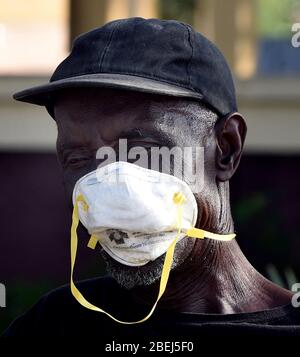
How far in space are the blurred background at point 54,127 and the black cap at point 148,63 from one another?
4.59 meters

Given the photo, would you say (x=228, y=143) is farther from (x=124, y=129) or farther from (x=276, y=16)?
(x=276, y=16)

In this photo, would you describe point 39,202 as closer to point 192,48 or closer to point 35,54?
point 35,54

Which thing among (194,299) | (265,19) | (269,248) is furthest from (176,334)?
(265,19)

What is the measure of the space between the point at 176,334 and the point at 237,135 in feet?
1.63

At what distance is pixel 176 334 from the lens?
2658 mm

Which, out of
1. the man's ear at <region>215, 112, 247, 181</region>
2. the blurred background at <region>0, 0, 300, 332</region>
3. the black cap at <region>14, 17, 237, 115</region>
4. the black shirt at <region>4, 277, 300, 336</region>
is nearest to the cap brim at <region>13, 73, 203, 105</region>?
the black cap at <region>14, 17, 237, 115</region>

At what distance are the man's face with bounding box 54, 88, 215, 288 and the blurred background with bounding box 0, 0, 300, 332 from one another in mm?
4593

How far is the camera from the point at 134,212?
99.0 inches

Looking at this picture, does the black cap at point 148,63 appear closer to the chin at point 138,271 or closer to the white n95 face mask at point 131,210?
the white n95 face mask at point 131,210

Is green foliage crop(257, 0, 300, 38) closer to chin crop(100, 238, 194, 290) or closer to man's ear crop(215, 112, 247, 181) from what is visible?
man's ear crop(215, 112, 247, 181)

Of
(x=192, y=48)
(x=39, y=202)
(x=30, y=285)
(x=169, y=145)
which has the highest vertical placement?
(x=192, y=48)

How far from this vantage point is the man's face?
8.43 feet
